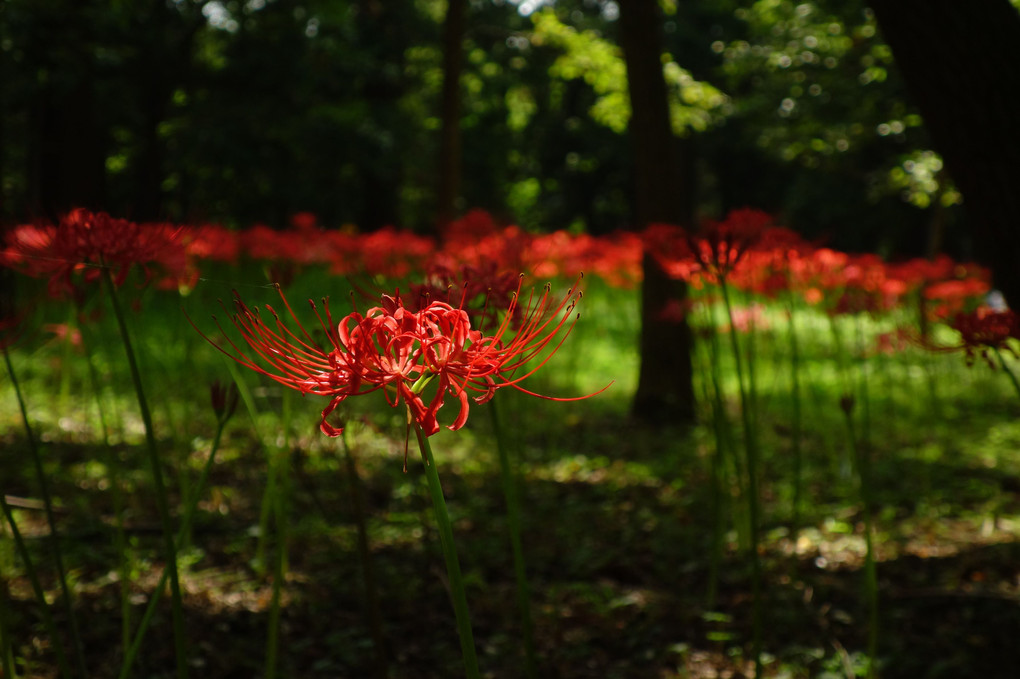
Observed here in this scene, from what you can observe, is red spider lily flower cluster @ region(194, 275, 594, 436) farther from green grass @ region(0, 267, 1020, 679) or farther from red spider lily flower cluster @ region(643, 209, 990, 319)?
red spider lily flower cluster @ region(643, 209, 990, 319)

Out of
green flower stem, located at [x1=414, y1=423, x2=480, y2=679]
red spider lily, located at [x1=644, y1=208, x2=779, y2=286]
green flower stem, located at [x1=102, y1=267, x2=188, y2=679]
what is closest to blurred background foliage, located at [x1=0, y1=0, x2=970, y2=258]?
green flower stem, located at [x1=102, y1=267, x2=188, y2=679]

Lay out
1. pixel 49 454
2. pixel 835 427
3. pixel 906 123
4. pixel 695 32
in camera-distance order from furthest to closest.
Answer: pixel 695 32 → pixel 906 123 → pixel 835 427 → pixel 49 454

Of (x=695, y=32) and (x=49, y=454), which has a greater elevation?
(x=695, y=32)

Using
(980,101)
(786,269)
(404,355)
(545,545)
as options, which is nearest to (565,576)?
(545,545)

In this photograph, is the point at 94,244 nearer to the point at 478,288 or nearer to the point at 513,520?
the point at 478,288

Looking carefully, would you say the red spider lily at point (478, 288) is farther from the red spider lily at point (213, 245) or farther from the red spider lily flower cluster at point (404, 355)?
the red spider lily at point (213, 245)

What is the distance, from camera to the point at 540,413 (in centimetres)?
560

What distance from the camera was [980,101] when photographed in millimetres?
1997

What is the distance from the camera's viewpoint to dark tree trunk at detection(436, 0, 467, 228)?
7.71 m

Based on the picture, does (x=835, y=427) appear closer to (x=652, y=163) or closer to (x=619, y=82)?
(x=652, y=163)

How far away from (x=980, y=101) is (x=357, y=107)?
10.3 m

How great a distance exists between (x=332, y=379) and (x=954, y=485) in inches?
164

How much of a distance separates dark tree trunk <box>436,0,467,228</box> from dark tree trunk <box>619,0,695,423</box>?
314 centimetres

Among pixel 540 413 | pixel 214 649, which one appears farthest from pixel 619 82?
pixel 214 649
